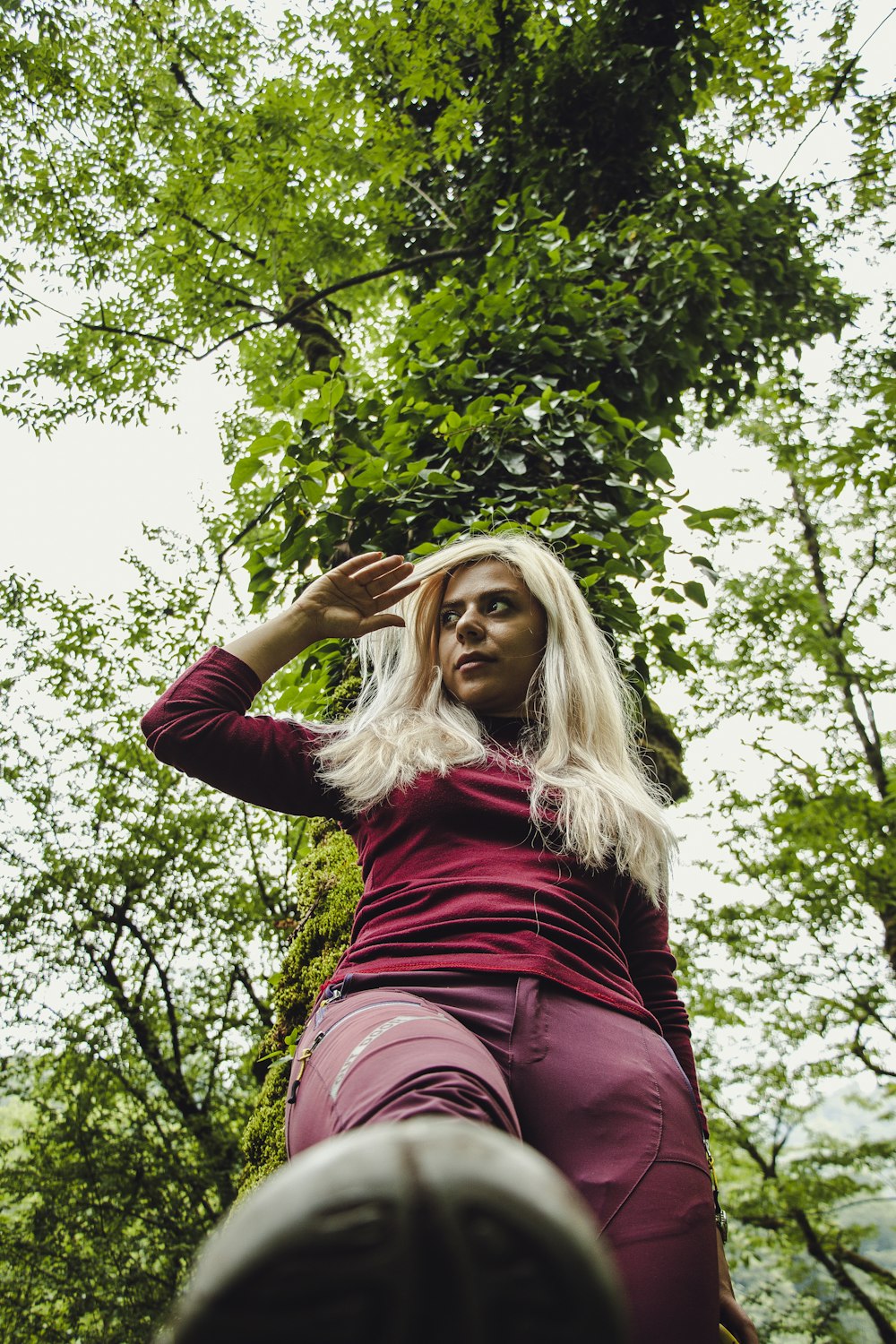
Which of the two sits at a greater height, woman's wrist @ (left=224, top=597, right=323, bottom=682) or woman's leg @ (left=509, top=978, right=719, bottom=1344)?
woman's wrist @ (left=224, top=597, right=323, bottom=682)

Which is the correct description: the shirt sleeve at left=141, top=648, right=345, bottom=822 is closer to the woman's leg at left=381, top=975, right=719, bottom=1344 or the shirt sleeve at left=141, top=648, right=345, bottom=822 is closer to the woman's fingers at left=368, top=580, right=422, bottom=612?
the woman's fingers at left=368, top=580, right=422, bottom=612

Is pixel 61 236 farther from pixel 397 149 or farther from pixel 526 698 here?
pixel 526 698

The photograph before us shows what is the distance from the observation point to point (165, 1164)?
805 cm

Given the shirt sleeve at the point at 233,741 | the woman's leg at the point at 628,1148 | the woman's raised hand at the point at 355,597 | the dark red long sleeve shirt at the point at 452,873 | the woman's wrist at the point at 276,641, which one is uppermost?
the woman's raised hand at the point at 355,597

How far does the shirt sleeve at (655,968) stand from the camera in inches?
72.5

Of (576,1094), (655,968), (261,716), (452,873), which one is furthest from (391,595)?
(576,1094)

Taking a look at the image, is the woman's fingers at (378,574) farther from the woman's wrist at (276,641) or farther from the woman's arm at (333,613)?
the woman's wrist at (276,641)

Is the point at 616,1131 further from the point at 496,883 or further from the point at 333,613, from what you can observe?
the point at 333,613

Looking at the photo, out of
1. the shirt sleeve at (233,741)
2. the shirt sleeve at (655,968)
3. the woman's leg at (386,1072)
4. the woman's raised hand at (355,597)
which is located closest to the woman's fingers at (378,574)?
the woman's raised hand at (355,597)

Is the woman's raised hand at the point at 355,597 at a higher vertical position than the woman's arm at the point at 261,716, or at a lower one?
higher

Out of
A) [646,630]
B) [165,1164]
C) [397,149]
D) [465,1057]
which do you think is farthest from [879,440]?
[165,1164]

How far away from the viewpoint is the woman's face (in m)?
Result: 2.14

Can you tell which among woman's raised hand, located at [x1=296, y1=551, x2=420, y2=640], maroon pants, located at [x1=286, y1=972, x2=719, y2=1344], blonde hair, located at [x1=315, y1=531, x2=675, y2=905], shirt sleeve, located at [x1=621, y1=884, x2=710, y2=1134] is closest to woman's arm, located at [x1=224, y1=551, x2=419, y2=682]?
woman's raised hand, located at [x1=296, y1=551, x2=420, y2=640]

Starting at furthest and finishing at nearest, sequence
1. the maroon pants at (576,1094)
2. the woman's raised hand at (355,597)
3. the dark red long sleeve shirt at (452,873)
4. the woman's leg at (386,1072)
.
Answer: the woman's raised hand at (355,597)
the dark red long sleeve shirt at (452,873)
the maroon pants at (576,1094)
the woman's leg at (386,1072)
